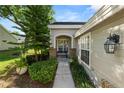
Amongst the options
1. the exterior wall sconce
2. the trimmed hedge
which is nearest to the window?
the trimmed hedge

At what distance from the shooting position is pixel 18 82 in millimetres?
8664

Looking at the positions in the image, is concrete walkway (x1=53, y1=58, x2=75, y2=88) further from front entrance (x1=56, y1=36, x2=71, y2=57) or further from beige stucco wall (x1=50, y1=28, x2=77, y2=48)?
front entrance (x1=56, y1=36, x2=71, y2=57)

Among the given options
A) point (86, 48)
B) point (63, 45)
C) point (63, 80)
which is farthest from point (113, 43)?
point (63, 45)

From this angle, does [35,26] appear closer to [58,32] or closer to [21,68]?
[58,32]

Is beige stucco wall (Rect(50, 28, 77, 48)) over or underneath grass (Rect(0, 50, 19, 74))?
over

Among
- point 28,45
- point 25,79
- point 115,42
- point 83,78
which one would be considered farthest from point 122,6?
point 28,45

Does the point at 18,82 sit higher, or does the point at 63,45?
the point at 63,45

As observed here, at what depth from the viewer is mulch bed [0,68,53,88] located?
7.83m

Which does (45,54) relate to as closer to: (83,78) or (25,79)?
(25,79)

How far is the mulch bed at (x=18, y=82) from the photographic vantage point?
783cm

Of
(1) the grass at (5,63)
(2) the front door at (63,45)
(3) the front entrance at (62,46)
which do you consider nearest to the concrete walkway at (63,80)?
(1) the grass at (5,63)

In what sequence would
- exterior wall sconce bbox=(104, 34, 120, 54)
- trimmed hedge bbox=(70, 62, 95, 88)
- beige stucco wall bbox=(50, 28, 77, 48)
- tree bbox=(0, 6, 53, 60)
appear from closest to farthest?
1. exterior wall sconce bbox=(104, 34, 120, 54)
2. trimmed hedge bbox=(70, 62, 95, 88)
3. tree bbox=(0, 6, 53, 60)
4. beige stucco wall bbox=(50, 28, 77, 48)

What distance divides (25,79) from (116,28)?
5.75 m

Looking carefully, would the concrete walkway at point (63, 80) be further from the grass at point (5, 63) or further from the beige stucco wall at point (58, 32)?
the beige stucco wall at point (58, 32)
